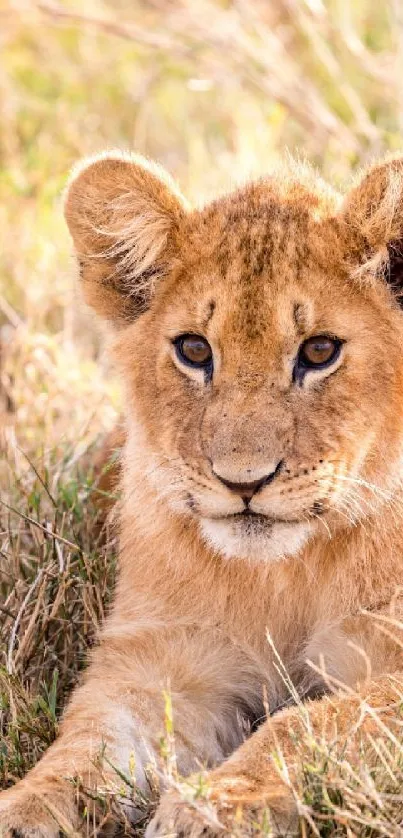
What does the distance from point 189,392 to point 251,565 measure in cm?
48

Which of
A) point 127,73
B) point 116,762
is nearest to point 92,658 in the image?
point 116,762

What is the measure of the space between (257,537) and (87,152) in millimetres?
4987

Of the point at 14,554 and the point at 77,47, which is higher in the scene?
the point at 77,47

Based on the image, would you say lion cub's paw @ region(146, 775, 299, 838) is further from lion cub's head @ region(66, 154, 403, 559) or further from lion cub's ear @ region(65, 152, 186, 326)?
lion cub's ear @ region(65, 152, 186, 326)

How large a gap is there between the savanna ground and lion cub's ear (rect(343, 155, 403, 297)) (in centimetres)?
79

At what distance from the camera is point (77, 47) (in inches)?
403

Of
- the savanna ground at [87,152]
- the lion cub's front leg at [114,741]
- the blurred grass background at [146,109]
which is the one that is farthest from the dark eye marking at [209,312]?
the blurred grass background at [146,109]

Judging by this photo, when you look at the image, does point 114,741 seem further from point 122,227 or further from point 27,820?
point 122,227

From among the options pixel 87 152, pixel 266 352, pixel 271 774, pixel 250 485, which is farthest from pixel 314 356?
pixel 87 152

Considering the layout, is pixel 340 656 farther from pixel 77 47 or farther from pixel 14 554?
pixel 77 47

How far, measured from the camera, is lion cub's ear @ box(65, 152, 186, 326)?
12.3ft

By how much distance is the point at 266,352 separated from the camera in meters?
3.36

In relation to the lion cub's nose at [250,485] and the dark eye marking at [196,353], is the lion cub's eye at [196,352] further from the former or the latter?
the lion cub's nose at [250,485]

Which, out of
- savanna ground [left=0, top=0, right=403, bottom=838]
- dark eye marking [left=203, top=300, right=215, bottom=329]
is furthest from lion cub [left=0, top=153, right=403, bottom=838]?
savanna ground [left=0, top=0, right=403, bottom=838]
